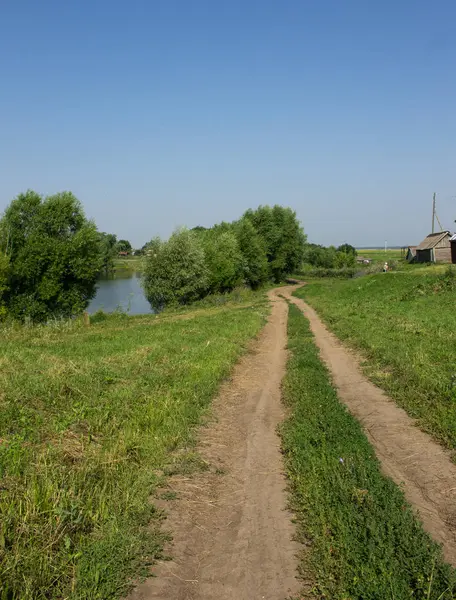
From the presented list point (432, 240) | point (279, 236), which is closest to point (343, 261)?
point (279, 236)

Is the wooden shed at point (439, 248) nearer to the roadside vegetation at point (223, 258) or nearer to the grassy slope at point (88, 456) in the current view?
the roadside vegetation at point (223, 258)

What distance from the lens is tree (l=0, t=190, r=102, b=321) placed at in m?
37.4

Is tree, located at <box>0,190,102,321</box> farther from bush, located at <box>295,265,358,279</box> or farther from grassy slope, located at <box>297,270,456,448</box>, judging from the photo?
bush, located at <box>295,265,358,279</box>

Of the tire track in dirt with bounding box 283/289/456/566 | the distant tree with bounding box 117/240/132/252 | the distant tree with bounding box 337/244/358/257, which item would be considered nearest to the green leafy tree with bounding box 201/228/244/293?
the tire track in dirt with bounding box 283/289/456/566

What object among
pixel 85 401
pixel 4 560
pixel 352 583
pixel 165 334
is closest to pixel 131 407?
pixel 85 401

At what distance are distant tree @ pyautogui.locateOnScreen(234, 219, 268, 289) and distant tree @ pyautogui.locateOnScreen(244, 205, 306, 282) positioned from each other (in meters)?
6.88

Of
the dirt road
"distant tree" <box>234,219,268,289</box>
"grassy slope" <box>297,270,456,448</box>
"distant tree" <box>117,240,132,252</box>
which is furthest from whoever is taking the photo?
Answer: "distant tree" <box>117,240,132,252</box>

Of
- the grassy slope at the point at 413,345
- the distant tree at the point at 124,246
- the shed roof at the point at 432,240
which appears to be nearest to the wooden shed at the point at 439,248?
the shed roof at the point at 432,240

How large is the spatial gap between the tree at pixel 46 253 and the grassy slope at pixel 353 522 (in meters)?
33.7

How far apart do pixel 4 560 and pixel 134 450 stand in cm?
324

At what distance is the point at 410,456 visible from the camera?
7.37m

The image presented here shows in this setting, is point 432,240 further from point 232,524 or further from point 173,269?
point 232,524

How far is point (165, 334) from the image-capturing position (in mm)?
20469

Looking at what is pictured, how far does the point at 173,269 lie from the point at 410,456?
39790mm
